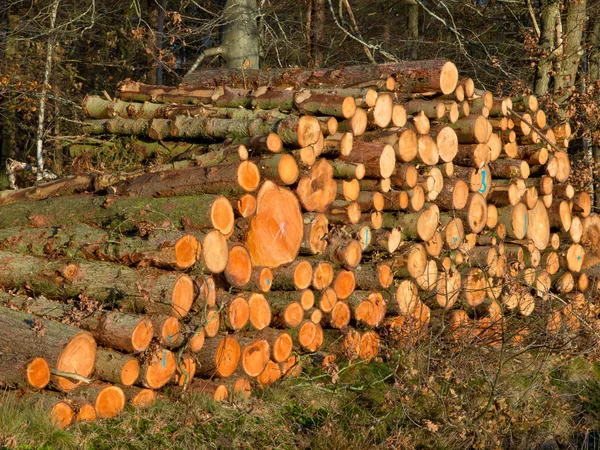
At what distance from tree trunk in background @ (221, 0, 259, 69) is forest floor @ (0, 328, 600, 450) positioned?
7.70 metres

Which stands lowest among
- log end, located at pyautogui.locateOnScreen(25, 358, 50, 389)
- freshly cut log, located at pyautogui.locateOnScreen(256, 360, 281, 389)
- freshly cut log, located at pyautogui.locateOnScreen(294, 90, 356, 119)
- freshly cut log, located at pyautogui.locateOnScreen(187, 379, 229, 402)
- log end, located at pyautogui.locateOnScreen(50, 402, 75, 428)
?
freshly cut log, located at pyautogui.locateOnScreen(256, 360, 281, 389)

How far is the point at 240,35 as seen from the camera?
13094 mm

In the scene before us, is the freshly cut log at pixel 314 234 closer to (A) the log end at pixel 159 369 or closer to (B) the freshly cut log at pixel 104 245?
(B) the freshly cut log at pixel 104 245

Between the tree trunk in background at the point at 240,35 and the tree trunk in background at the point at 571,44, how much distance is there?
Answer: 4785 mm

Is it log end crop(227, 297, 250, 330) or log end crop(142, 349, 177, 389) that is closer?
log end crop(142, 349, 177, 389)

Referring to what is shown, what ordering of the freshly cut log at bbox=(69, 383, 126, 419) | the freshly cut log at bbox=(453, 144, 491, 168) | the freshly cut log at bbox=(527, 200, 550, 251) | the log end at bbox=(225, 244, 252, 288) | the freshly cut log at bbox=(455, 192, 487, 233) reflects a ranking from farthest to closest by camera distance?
the freshly cut log at bbox=(527, 200, 550, 251) → the freshly cut log at bbox=(453, 144, 491, 168) → the freshly cut log at bbox=(455, 192, 487, 233) → the log end at bbox=(225, 244, 252, 288) → the freshly cut log at bbox=(69, 383, 126, 419)

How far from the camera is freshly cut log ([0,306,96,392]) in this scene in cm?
486

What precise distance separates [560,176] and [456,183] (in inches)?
79.1

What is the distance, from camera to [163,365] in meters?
5.45

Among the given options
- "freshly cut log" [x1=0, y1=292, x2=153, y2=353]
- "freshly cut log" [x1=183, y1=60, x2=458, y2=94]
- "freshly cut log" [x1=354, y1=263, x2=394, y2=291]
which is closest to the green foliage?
"freshly cut log" [x1=0, y1=292, x2=153, y2=353]

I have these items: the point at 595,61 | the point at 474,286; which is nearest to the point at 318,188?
the point at 474,286

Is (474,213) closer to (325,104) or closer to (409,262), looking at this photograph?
(409,262)

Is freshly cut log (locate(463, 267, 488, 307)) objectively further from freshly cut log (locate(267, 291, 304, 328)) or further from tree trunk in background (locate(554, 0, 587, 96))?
tree trunk in background (locate(554, 0, 587, 96))

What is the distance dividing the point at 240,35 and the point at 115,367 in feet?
29.2
